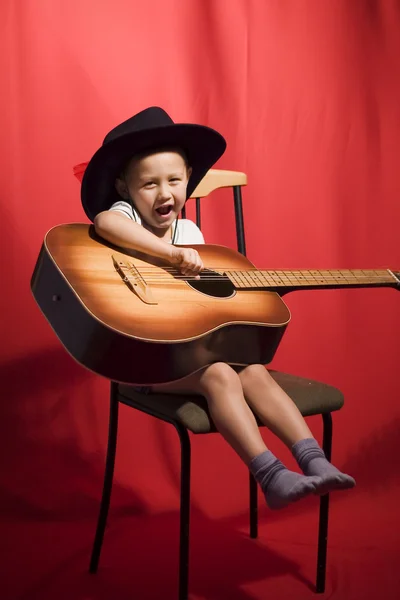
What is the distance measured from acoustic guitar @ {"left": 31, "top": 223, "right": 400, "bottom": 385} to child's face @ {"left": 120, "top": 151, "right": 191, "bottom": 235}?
145 millimetres

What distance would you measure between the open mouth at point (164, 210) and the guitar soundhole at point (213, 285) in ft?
0.55

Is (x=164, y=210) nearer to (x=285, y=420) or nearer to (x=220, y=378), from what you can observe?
(x=220, y=378)

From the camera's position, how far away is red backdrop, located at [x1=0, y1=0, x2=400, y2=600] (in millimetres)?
2049

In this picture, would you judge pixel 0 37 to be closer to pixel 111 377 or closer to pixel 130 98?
pixel 130 98

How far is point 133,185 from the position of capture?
159cm

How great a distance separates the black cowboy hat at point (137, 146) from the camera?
153 centimetres

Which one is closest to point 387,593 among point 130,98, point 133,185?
point 133,185

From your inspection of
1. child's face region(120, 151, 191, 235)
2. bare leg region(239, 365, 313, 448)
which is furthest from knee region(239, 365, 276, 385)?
child's face region(120, 151, 191, 235)

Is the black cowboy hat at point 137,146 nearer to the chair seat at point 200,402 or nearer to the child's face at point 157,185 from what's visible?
the child's face at point 157,185

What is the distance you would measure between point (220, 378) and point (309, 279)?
1.12 feet

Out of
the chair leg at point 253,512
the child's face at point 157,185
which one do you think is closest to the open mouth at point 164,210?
the child's face at point 157,185

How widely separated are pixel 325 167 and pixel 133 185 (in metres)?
1.00

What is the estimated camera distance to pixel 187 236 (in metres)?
1.76

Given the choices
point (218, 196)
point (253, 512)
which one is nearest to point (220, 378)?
point (253, 512)
